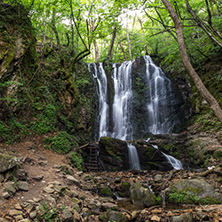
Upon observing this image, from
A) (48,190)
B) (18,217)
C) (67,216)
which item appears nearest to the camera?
(18,217)

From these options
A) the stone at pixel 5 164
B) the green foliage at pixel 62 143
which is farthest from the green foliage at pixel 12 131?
the stone at pixel 5 164

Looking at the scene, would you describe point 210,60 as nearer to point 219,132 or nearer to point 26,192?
point 219,132

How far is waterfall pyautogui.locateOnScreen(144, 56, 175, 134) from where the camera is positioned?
44.2 ft

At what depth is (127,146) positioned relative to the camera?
9.69 metres

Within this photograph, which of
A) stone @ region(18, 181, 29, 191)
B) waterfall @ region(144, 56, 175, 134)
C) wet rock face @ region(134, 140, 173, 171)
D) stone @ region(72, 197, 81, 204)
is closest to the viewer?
stone @ region(18, 181, 29, 191)

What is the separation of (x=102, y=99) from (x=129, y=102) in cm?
259

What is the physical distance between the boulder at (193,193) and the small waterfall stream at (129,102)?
8.06 metres

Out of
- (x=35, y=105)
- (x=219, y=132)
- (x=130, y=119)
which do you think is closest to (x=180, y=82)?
(x=130, y=119)

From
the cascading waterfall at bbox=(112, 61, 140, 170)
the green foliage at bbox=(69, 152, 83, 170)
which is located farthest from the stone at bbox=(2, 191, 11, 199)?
the cascading waterfall at bbox=(112, 61, 140, 170)

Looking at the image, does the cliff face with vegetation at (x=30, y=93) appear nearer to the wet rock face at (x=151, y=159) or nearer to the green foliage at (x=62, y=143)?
the green foliage at (x=62, y=143)

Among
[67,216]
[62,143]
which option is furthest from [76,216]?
[62,143]

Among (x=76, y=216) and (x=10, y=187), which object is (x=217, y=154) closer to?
(x=76, y=216)

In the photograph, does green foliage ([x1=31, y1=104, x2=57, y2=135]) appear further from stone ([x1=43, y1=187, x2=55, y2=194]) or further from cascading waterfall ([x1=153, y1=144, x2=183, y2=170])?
cascading waterfall ([x1=153, y1=144, x2=183, y2=170])

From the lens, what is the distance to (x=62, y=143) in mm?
8047
